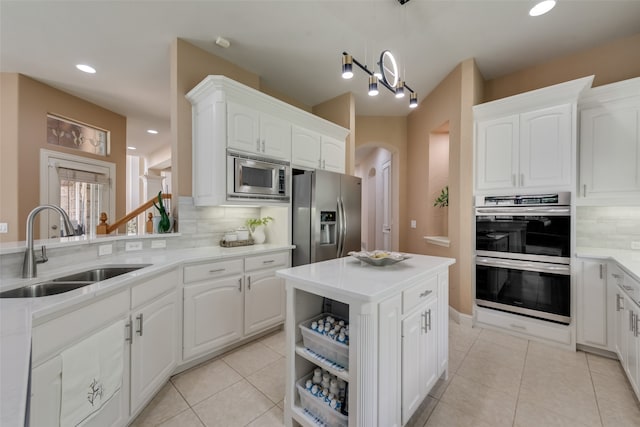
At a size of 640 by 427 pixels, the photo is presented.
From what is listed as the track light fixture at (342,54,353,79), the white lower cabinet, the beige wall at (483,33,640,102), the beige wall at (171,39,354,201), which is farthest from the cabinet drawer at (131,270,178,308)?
the beige wall at (483,33,640,102)

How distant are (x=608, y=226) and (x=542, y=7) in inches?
85.1

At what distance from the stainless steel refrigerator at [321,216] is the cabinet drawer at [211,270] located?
29.6 inches

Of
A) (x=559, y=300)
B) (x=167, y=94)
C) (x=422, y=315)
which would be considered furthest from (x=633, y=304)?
(x=167, y=94)

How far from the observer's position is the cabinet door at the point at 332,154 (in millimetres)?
3365

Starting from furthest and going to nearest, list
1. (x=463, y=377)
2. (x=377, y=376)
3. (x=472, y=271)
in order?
(x=472, y=271), (x=463, y=377), (x=377, y=376)

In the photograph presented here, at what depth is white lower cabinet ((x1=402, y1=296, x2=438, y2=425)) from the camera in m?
1.39

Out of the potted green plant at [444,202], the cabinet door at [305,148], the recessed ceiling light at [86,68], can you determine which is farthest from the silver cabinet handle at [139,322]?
the potted green plant at [444,202]

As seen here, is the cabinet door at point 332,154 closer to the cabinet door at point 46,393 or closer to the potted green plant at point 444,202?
the potted green plant at point 444,202

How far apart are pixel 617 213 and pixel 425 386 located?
268 cm

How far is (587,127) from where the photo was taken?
2475mm

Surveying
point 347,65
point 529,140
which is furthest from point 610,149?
point 347,65

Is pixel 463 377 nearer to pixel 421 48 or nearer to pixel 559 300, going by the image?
pixel 559 300

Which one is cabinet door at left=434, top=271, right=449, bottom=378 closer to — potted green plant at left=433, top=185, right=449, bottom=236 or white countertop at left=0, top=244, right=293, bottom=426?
white countertop at left=0, top=244, right=293, bottom=426

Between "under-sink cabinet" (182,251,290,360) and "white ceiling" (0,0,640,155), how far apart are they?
221 centimetres
